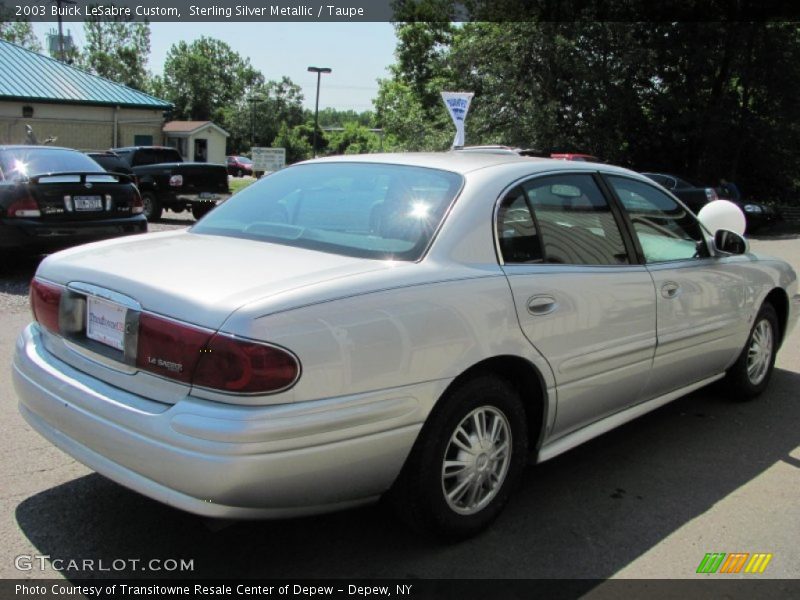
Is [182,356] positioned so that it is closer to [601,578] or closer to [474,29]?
[601,578]

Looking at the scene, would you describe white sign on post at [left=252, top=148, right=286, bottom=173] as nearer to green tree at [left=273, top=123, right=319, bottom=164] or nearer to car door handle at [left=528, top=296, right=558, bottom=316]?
car door handle at [left=528, top=296, right=558, bottom=316]

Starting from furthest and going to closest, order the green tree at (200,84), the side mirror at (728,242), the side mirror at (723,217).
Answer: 1. the green tree at (200,84)
2. the side mirror at (723,217)
3. the side mirror at (728,242)

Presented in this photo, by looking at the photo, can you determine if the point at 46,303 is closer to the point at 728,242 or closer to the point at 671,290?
the point at 671,290

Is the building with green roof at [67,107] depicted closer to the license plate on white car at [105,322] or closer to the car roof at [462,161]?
the car roof at [462,161]

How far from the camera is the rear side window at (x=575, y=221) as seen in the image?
3311 mm

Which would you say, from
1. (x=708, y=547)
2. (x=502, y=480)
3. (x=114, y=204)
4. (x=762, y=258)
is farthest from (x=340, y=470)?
(x=114, y=204)

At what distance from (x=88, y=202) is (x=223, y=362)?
6.53 meters

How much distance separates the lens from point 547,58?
22.6m

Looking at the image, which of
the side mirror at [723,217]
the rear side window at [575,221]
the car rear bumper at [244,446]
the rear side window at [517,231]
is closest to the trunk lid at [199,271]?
the car rear bumper at [244,446]

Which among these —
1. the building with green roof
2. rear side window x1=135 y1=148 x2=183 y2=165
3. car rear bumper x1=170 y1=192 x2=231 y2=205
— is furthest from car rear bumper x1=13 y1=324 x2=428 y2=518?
the building with green roof

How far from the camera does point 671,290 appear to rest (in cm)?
380

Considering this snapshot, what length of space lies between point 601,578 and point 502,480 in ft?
1.77

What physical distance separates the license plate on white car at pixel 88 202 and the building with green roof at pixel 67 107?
63.3ft

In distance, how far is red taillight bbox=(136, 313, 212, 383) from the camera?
233 cm
